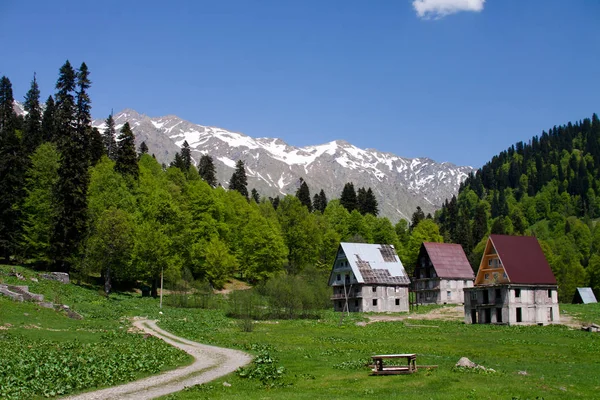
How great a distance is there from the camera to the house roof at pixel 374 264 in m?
89.1

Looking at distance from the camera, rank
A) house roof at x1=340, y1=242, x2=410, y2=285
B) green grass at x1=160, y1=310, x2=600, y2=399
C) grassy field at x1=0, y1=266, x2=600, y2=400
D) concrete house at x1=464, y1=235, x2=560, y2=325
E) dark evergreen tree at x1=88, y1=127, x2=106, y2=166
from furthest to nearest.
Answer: dark evergreen tree at x1=88, y1=127, x2=106, y2=166
house roof at x1=340, y1=242, x2=410, y2=285
concrete house at x1=464, y1=235, x2=560, y2=325
grassy field at x1=0, y1=266, x2=600, y2=400
green grass at x1=160, y1=310, x2=600, y2=399

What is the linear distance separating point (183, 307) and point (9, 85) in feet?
299

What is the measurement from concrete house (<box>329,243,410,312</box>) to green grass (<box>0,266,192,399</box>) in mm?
40223

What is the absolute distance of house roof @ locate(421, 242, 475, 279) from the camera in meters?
102

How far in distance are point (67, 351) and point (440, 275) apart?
7819 cm

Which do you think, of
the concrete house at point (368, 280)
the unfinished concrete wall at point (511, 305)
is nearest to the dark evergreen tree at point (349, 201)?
the concrete house at point (368, 280)

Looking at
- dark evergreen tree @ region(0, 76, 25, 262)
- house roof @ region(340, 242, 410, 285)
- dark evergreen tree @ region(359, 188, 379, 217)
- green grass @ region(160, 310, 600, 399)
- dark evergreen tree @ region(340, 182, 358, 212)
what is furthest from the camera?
dark evergreen tree @ region(359, 188, 379, 217)

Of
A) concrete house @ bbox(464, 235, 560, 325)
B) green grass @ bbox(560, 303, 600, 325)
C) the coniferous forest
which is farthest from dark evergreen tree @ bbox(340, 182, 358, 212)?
concrete house @ bbox(464, 235, 560, 325)

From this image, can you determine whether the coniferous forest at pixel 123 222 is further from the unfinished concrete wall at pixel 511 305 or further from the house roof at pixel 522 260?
the house roof at pixel 522 260

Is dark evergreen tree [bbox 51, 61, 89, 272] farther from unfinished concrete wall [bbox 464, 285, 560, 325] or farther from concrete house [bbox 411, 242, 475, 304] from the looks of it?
concrete house [bbox 411, 242, 475, 304]

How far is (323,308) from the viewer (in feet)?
288

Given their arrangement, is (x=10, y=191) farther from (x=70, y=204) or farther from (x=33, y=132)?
(x=33, y=132)

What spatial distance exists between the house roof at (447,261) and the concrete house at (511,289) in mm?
28435

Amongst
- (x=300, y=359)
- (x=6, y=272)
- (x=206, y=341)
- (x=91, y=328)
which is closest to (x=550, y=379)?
(x=300, y=359)
